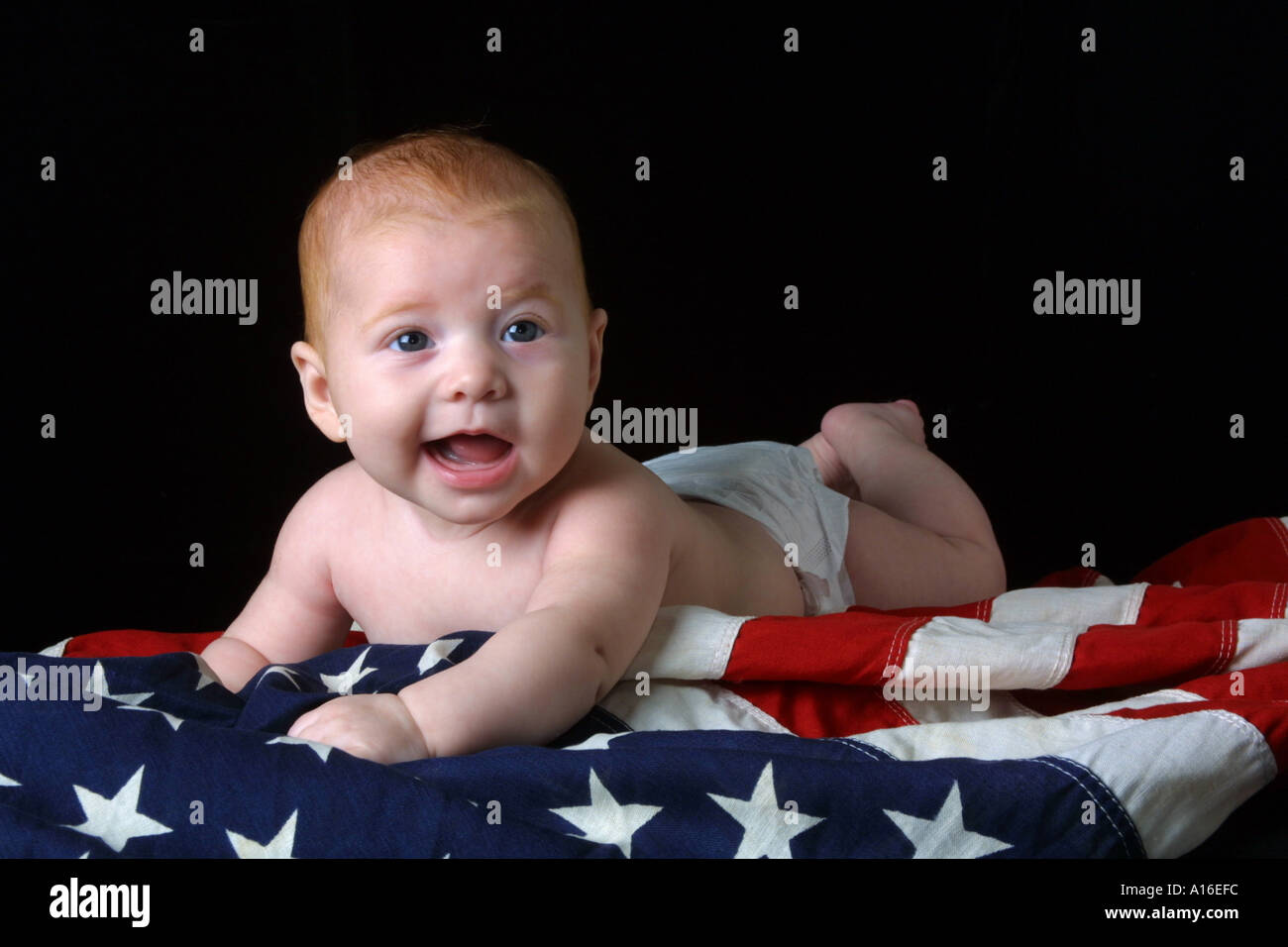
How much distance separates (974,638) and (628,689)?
266 millimetres

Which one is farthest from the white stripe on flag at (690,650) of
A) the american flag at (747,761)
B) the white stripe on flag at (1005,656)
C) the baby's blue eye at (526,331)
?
the baby's blue eye at (526,331)

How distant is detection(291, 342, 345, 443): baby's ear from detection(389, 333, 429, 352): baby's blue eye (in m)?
0.14

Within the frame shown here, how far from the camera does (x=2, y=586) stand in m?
1.71

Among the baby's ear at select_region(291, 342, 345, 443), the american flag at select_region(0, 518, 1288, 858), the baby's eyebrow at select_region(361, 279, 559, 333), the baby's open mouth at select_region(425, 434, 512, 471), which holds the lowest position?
the american flag at select_region(0, 518, 1288, 858)

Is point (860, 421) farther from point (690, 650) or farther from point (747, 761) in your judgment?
point (747, 761)

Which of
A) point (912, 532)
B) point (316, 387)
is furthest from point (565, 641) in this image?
point (912, 532)

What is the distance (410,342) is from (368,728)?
327mm

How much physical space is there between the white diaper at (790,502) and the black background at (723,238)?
1.73ft

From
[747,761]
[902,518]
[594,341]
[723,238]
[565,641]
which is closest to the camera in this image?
[747,761]

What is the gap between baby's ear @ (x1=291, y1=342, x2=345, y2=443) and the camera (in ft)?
3.99

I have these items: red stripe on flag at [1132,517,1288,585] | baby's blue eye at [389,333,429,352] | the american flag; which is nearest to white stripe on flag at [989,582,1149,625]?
the american flag

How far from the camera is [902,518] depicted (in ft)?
5.43

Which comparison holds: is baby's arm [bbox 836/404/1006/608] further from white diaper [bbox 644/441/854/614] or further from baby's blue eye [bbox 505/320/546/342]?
baby's blue eye [bbox 505/320/546/342]
